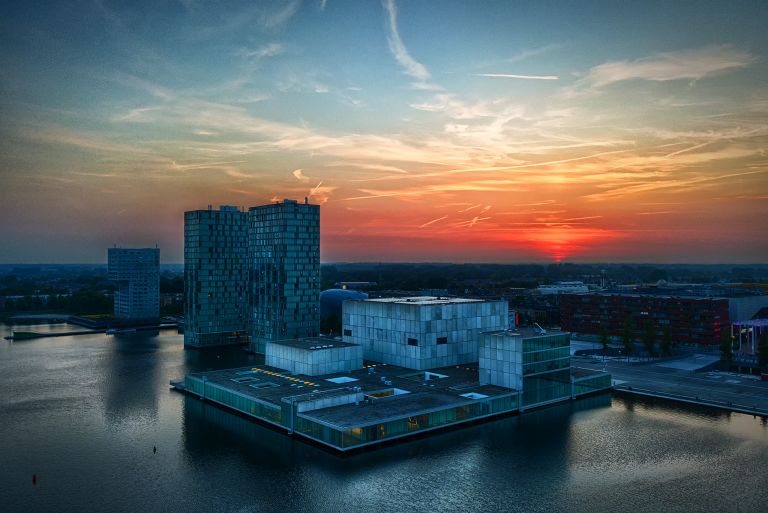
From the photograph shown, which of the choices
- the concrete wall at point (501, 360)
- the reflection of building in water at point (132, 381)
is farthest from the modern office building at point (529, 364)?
the reflection of building in water at point (132, 381)

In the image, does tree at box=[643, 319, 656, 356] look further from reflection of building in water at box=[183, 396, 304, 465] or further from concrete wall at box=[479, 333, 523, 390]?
reflection of building in water at box=[183, 396, 304, 465]

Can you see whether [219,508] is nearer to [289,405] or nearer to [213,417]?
[289,405]

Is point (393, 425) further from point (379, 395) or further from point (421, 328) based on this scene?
point (421, 328)

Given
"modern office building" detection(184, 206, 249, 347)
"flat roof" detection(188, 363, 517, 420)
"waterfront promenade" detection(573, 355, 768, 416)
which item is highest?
"modern office building" detection(184, 206, 249, 347)

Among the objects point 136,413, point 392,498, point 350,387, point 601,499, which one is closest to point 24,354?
point 136,413

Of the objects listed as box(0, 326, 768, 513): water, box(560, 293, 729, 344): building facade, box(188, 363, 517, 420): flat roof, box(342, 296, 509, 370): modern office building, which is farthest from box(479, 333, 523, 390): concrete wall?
box(560, 293, 729, 344): building facade

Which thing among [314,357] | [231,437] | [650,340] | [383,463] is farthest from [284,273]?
[650,340]
